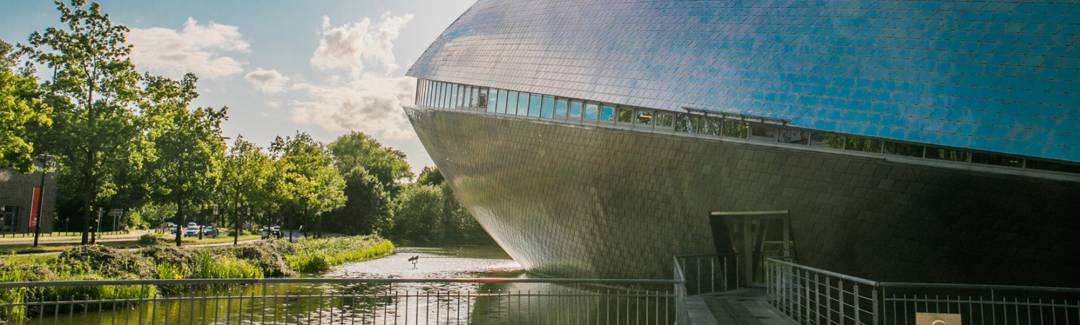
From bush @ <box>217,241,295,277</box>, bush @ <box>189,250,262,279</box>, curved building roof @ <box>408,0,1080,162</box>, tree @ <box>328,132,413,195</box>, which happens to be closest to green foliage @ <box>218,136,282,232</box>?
bush @ <box>217,241,295,277</box>

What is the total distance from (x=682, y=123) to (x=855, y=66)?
141 inches

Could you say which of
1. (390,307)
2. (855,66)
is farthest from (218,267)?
(855,66)

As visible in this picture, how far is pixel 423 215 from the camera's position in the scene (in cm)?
7331

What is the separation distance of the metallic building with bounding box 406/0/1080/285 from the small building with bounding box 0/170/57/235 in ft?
148

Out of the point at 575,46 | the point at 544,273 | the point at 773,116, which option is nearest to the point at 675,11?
the point at 575,46

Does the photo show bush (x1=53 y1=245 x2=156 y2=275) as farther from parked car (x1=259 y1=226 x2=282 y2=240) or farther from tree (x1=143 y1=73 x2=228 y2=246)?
parked car (x1=259 y1=226 x2=282 y2=240)

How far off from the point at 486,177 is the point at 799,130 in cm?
1320

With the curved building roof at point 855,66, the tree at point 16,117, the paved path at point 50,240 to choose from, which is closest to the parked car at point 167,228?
the paved path at point 50,240

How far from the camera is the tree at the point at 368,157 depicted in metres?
104

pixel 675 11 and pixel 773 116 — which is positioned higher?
pixel 675 11

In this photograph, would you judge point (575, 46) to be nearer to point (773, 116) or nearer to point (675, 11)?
point (675, 11)

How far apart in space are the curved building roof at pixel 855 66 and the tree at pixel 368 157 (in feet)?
285

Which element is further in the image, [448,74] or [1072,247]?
[448,74]

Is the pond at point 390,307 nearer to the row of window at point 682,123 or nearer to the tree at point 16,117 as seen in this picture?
the row of window at point 682,123
